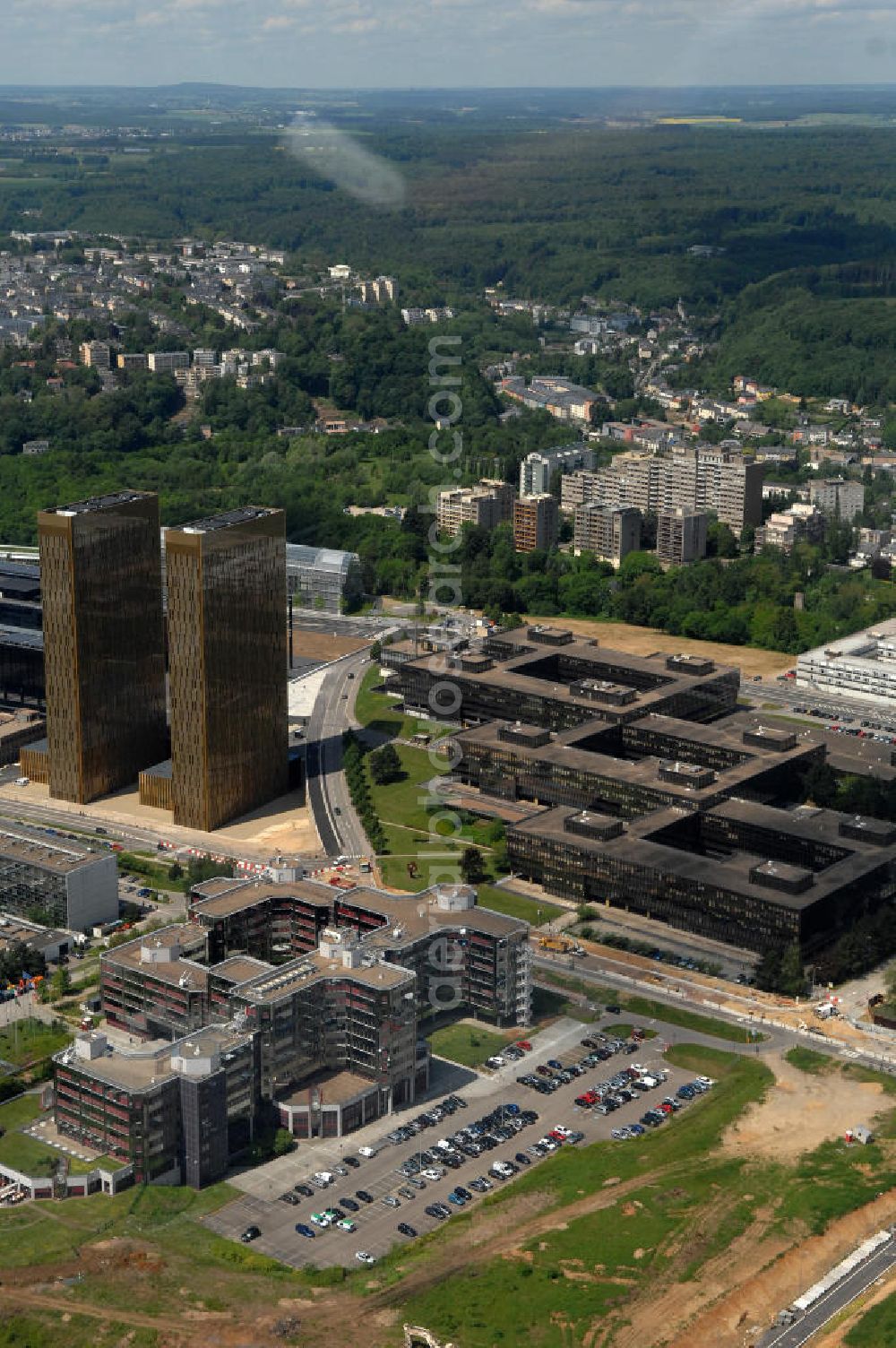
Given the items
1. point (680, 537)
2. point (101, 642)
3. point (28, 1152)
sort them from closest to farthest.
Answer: point (28, 1152) < point (101, 642) < point (680, 537)

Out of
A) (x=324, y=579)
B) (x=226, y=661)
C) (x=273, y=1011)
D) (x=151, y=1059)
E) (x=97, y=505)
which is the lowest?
(x=324, y=579)

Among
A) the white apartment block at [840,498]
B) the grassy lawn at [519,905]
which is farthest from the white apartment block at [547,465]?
the grassy lawn at [519,905]

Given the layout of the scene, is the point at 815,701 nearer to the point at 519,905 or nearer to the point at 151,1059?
the point at 519,905

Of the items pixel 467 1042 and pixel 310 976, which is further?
pixel 467 1042

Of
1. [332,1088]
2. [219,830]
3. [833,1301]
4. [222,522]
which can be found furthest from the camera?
[219,830]

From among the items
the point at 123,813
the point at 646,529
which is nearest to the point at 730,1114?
the point at 123,813

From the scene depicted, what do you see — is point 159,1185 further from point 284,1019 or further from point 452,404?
point 452,404

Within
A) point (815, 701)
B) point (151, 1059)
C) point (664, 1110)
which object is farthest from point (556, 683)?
point (151, 1059)
